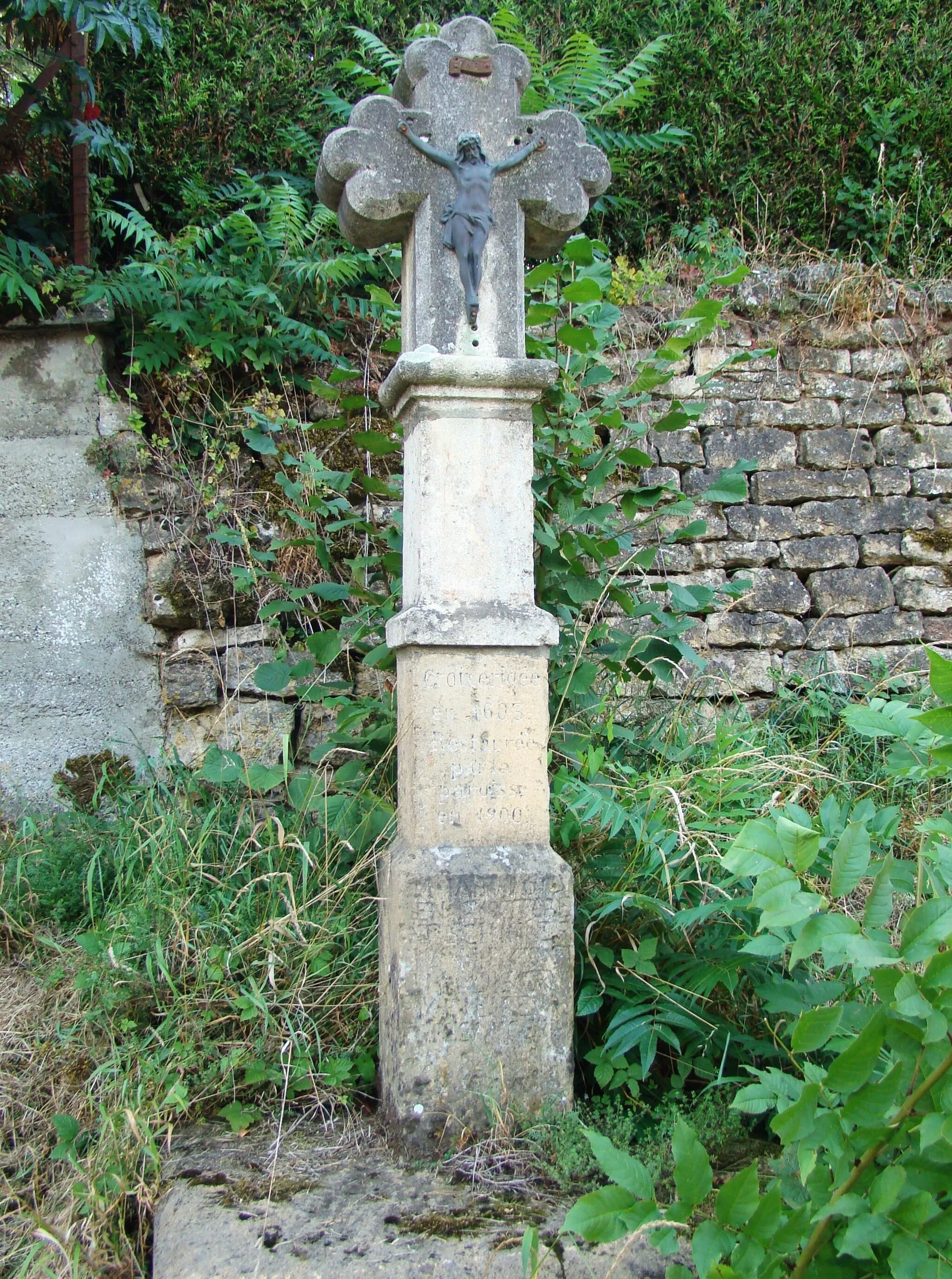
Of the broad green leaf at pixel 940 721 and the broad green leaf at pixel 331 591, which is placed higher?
the broad green leaf at pixel 331 591

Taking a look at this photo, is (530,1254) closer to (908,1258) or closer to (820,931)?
(908,1258)

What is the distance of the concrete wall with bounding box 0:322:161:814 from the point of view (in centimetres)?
397

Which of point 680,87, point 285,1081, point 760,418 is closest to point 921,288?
point 760,418

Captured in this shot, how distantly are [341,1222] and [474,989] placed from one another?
0.57 m

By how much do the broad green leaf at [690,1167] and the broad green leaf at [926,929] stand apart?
0.38 m

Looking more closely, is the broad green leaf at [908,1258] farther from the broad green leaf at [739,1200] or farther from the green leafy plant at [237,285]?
the green leafy plant at [237,285]

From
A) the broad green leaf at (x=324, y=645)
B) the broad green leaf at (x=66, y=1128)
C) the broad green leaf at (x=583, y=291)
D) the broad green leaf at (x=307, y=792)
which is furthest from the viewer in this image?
the broad green leaf at (x=324, y=645)

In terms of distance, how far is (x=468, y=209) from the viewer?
249cm

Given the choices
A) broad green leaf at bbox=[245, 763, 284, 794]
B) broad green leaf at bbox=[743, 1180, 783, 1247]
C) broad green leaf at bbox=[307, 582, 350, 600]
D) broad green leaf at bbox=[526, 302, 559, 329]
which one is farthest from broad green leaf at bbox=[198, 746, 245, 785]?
broad green leaf at bbox=[743, 1180, 783, 1247]

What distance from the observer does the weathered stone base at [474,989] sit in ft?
7.32

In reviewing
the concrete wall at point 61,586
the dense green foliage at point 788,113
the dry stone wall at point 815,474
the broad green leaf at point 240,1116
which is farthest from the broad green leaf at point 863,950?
the dense green foliage at point 788,113

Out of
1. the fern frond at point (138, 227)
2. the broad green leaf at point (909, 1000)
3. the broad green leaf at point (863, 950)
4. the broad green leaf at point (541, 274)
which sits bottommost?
the broad green leaf at point (909, 1000)

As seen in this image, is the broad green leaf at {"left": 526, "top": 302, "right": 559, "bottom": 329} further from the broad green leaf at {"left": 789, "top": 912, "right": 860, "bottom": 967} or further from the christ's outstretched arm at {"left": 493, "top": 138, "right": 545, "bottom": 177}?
the broad green leaf at {"left": 789, "top": 912, "right": 860, "bottom": 967}

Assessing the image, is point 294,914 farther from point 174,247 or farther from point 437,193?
point 174,247
